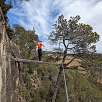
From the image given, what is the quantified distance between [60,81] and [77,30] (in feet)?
13.4

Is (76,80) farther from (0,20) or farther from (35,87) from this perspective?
(0,20)

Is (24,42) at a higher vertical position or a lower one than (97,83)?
higher

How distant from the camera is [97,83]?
34469 millimetres

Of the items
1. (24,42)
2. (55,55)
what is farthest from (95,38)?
(24,42)

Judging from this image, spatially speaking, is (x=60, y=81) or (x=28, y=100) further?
(x=60, y=81)

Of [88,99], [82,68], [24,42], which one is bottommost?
[88,99]

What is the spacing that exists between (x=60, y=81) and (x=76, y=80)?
6.30 ft

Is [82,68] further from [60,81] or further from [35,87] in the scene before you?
[35,87]

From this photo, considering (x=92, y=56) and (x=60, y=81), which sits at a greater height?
(x=92, y=56)

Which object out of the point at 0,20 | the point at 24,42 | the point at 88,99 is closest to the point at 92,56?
the point at 88,99

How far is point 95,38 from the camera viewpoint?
29891 millimetres

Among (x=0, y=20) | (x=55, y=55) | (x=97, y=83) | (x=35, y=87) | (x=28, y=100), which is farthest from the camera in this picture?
(x=97, y=83)

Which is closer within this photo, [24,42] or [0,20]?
[0,20]

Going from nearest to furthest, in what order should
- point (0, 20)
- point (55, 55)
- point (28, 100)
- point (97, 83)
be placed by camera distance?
1. point (0, 20)
2. point (28, 100)
3. point (55, 55)
4. point (97, 83)
